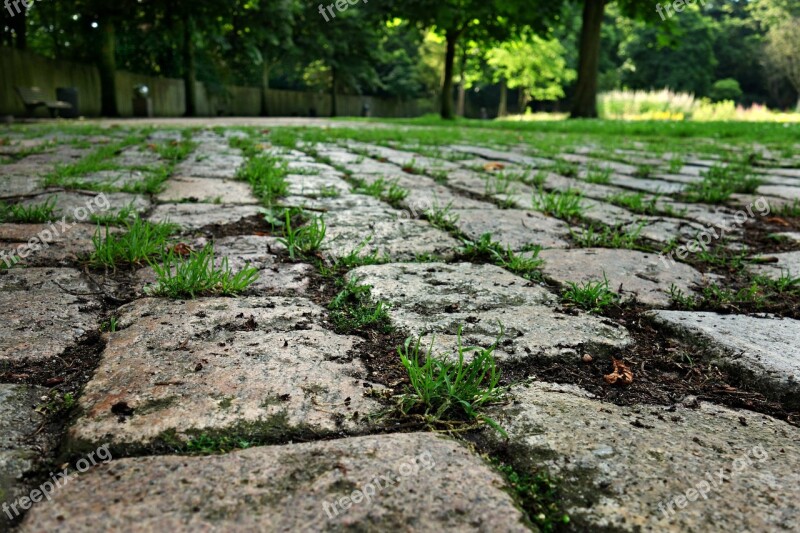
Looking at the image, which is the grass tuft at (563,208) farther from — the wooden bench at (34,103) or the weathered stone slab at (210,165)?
the wooden bench at (34,103)

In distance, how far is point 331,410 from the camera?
95 centimetres

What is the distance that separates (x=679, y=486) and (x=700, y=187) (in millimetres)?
3330

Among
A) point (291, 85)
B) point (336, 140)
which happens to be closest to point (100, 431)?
point (336, 140)

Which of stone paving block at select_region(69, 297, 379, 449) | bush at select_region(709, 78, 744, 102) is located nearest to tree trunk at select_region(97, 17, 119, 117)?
stone paving block at select_region(69, 297, 379, 449)

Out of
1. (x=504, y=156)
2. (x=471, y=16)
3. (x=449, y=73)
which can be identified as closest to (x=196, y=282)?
(x=504, y=156)

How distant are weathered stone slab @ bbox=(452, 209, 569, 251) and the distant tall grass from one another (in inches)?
691

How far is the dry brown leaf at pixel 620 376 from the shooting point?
1121 millimetres

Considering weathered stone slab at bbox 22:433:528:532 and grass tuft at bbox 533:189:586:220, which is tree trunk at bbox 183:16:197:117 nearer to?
grass tuft at bbox 533:189:586:220

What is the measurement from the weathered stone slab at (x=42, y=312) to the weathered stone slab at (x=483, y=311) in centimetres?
71

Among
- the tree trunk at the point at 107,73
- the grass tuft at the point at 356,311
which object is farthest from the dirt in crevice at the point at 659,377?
the tree trunk at the point at 107,73

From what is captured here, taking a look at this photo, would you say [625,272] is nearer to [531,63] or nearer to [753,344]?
[753,344]

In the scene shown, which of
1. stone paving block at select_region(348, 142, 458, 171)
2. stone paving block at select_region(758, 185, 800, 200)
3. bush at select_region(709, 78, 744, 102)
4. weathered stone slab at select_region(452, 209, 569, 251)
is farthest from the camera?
bush at select_region(709, 78, 744, 102)

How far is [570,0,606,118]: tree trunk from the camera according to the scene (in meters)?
13.9

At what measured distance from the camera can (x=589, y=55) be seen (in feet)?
46.2
